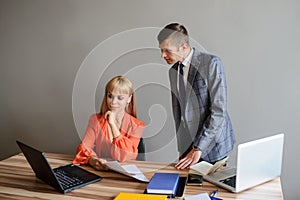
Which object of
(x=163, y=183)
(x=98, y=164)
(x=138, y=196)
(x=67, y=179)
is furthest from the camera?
(x=98, y=164)

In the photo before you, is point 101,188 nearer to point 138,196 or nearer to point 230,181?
point 138,196

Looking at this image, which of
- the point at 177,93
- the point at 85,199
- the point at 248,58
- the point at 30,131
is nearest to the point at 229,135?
the point at 177,93

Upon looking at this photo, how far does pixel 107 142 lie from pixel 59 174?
397 mm

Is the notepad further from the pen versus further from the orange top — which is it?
the orange top

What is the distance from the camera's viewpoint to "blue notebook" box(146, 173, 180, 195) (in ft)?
4.83

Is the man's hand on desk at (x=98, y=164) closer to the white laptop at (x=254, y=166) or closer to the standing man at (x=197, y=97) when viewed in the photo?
the standing man at (x=197, y=97)

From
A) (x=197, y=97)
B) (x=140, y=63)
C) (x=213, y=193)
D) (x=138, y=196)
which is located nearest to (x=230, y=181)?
(x=213, y=193)

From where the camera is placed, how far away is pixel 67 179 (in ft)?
5.44

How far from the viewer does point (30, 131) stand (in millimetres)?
3033

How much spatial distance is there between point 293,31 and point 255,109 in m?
0.56

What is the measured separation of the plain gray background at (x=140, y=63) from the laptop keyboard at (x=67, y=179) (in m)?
0.98

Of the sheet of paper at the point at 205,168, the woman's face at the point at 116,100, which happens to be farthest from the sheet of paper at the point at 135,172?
the woman's face at the point at 116,100

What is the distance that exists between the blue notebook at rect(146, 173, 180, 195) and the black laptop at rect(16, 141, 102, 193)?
28 cm

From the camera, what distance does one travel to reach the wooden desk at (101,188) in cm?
149
